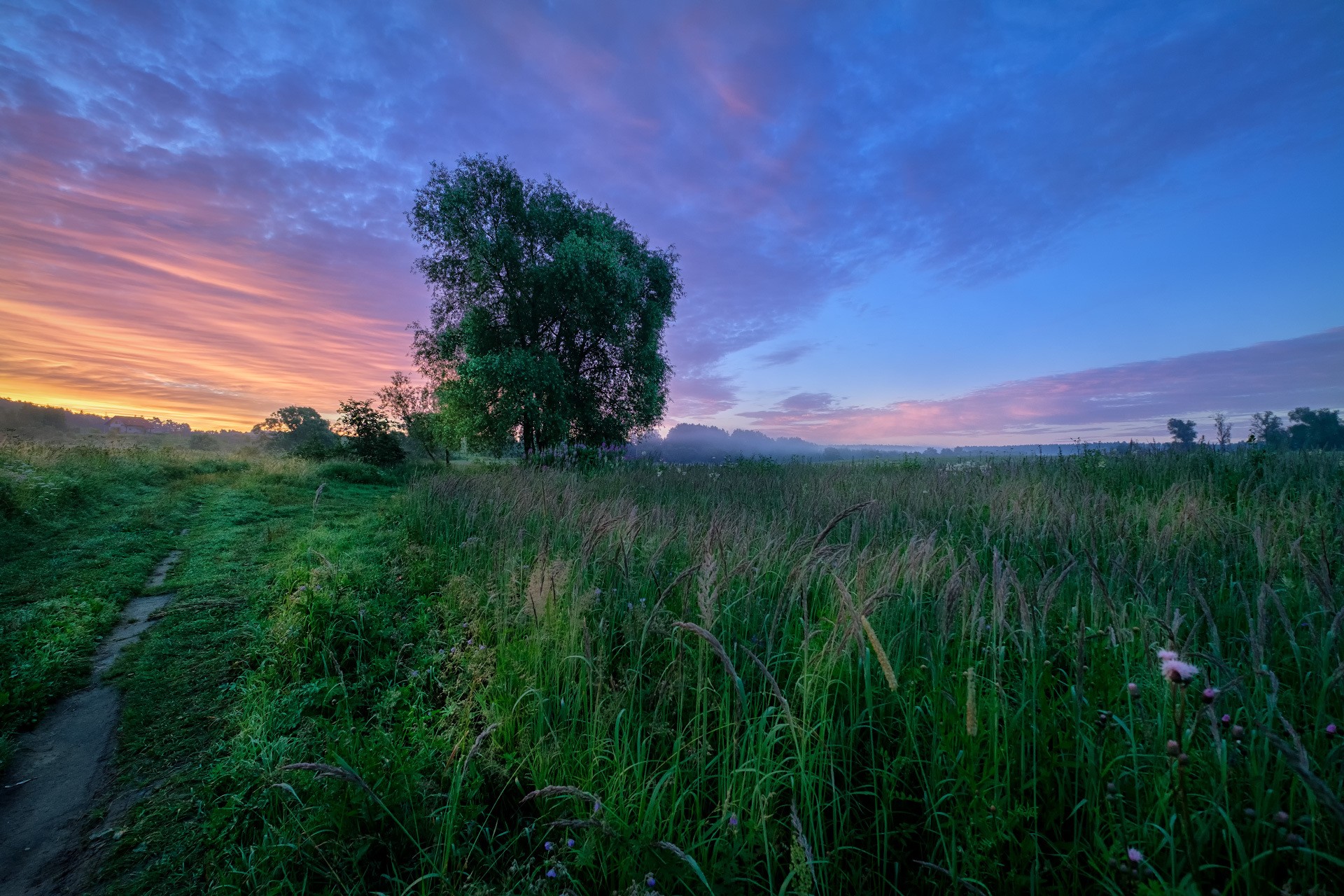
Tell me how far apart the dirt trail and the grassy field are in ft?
0.66

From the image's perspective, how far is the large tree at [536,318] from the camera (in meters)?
22.0

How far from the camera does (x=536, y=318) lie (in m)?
24.3

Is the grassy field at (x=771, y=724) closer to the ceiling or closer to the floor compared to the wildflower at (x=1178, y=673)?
closer to the floor

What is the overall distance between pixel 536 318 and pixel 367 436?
1595 centimetres

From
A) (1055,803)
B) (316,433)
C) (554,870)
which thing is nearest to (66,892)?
(554,870)

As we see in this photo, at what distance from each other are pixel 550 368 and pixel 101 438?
18.7m

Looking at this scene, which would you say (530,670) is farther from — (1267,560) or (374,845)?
(1267,560)

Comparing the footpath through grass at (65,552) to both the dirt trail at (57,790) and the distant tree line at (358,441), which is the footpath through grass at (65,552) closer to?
the dirt trail at (57,790)

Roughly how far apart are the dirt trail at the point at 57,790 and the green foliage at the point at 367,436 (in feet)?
98.8

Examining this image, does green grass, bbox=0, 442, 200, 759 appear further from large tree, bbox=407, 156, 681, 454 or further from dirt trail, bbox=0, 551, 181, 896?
large tree, bbox=407, 156, 681, 454

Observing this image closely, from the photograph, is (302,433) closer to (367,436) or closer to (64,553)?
(367,436)

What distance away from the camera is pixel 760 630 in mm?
3695

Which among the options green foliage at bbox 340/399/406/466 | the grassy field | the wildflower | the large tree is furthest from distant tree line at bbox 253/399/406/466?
the wildflower

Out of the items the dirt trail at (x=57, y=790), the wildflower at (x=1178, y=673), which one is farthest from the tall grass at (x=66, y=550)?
the wildflower at (x=1178, y=673)
